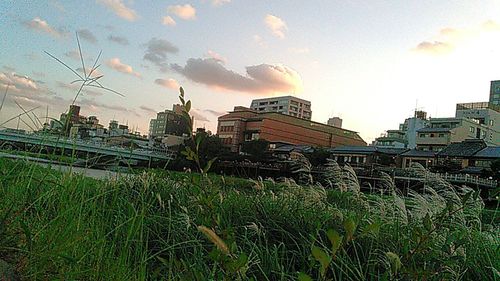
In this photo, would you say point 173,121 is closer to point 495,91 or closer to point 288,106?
point 288,106

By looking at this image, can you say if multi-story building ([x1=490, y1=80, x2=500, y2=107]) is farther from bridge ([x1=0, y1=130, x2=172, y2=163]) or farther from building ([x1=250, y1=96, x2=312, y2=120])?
bridge ([x1=0, y1=130, x2=172, y2=163])

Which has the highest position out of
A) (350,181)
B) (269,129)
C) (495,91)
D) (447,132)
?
(495,91)

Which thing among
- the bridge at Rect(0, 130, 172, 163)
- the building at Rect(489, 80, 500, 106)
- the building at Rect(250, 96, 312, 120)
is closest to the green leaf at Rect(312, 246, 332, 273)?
the bridge at Rect(0, 130, 172, 163)

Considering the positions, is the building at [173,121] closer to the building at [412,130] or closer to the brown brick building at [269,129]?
the building at [412,130]

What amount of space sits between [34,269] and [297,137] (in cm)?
6416

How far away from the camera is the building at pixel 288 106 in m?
91.2

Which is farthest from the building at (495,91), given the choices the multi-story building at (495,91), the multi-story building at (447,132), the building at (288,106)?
the multi-story building at (447,132)

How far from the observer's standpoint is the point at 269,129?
199ft

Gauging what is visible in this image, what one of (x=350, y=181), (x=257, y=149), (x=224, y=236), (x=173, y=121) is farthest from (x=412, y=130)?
(x=224, y=236)

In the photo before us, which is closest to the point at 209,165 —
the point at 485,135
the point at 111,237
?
the point at 111,237

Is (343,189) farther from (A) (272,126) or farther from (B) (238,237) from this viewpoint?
(A) (272,126)

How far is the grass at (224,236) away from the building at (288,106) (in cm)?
8562

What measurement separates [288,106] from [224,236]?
90.4 meters

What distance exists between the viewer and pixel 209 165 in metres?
1.29
